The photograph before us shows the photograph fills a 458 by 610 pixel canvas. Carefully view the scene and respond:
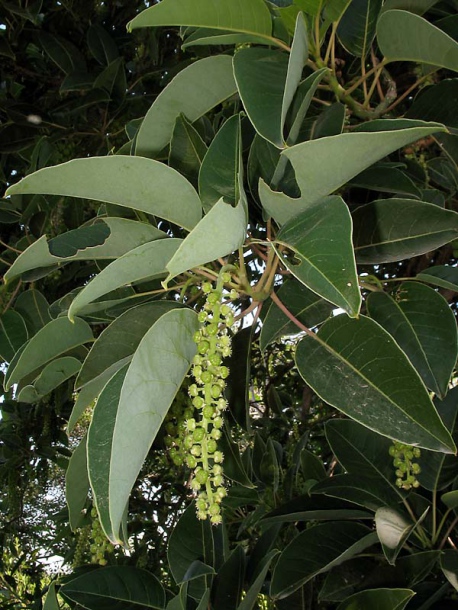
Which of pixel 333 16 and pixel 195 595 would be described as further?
pixel 195 595

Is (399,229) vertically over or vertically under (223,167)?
under

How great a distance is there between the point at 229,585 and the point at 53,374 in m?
0.59

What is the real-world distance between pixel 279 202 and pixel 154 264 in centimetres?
16

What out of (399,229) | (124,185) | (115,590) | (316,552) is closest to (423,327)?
(399,229)

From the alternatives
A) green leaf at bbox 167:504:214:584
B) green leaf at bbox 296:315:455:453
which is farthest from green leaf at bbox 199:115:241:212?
green leaf at bbox 167:504:214:584

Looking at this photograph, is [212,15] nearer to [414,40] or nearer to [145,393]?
[414,40]

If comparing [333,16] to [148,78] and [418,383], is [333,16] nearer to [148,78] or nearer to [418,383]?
[418,383]

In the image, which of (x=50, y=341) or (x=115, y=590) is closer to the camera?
(x=50, y=341)

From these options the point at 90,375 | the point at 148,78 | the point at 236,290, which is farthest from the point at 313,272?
the point at 148,78

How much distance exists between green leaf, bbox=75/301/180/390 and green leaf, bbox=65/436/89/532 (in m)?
0.15

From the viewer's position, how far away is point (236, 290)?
32.4 inches

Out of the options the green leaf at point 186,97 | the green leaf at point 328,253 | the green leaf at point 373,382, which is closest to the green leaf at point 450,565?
the green leaf at point 373,382

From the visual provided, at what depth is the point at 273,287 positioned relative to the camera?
0.90 metres

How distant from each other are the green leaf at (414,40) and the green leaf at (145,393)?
0.48 metres
